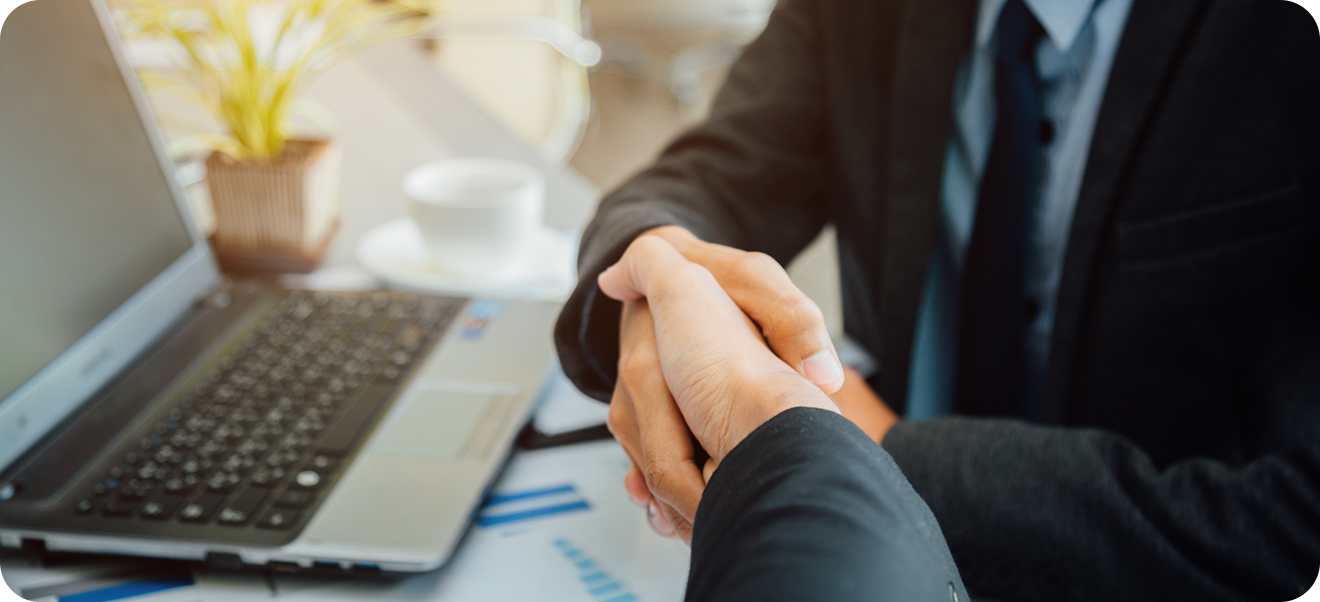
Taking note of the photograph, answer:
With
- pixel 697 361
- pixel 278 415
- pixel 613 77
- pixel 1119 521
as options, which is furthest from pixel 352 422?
pixel 613 77

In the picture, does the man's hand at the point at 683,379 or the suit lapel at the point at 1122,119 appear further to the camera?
the suit lapel at the point at 1122,119

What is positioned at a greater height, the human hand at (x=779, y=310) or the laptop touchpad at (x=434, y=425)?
the human hand at (x=779, y=310)

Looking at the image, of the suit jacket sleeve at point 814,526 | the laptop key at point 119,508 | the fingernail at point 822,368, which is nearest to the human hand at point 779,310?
the fingernail at point 822,368

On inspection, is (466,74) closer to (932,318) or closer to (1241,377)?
(932,318)

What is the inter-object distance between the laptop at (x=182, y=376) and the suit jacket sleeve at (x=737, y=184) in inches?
3.2

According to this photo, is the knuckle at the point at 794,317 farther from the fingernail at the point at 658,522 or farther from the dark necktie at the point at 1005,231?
the dark necktie at the point at 1005,231

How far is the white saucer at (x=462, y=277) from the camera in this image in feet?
2.66

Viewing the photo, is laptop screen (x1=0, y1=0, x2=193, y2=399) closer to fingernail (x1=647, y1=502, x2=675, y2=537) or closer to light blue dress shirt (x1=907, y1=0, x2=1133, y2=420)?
fingernail (x1=647, y1=502, x2=675, y2=537)

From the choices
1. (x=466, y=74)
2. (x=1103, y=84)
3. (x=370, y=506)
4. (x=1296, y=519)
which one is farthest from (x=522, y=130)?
(x=1296, y=519)

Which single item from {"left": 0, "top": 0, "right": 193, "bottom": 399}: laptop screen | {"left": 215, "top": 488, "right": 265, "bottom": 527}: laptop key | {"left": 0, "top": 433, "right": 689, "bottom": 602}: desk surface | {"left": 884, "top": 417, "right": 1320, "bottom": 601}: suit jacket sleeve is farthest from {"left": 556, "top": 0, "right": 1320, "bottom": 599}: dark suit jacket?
{"left": 0, "top": 0, "right": 193, "bottom": 399}: laptop screen

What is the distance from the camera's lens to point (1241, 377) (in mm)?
688

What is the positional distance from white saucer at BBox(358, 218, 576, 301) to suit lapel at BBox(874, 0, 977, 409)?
0.33 metres

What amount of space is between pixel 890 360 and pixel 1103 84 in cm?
32

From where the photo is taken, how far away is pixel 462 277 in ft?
2.72
